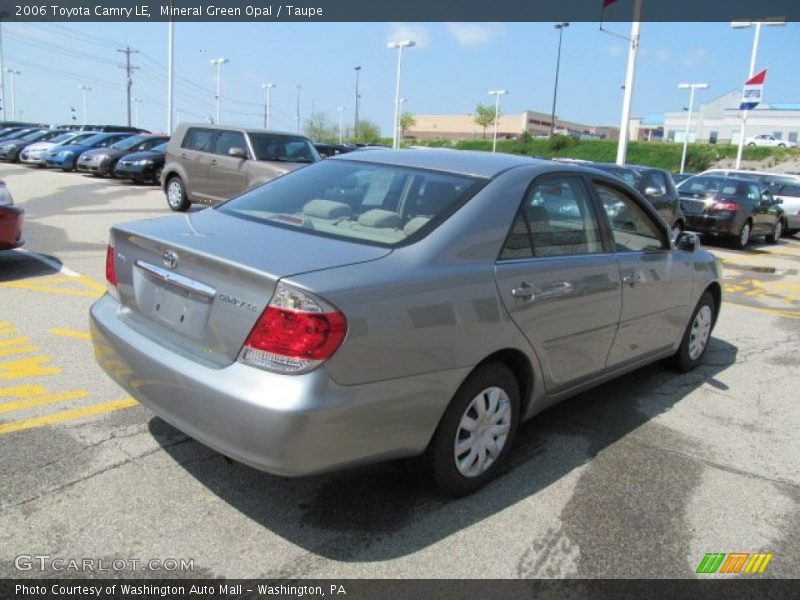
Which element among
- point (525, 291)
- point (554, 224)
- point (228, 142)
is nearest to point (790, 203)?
point (228, 142)

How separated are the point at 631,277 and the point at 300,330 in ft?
8.20

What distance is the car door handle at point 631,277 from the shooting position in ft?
13.7

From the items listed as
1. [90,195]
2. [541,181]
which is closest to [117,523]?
[541,181]

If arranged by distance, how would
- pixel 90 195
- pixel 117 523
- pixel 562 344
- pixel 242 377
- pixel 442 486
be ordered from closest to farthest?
pixel 242 377, pixel 117 523, pixel 442 486, pixel 562 344, pixel 90 195

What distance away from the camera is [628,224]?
4.62 metres

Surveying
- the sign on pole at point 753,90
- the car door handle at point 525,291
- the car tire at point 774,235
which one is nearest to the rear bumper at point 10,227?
the car door handle at point 525,291

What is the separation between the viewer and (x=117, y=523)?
2883 millimetres

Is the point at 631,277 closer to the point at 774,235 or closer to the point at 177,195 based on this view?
the point at 177,195

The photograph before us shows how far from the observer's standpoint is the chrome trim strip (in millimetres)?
2799

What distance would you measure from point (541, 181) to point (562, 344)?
0.89 m

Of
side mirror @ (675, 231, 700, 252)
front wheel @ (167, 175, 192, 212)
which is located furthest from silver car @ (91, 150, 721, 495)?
front wheel @ (167, 175, 192, 212)

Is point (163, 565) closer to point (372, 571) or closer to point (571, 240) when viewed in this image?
point (372, 571)

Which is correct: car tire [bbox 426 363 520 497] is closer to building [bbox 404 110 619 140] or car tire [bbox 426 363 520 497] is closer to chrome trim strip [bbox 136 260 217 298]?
chrome trim strip [bbox 136 260 217 298]

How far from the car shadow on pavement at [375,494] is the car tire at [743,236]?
12.5 m
